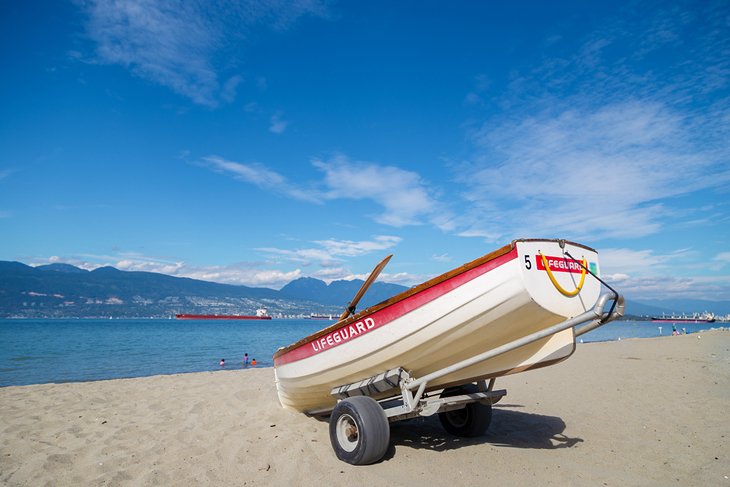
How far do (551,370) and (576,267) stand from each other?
35.0ft

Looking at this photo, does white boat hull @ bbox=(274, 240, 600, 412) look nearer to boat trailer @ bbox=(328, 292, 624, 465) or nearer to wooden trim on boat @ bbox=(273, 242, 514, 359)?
wooden trim on boat @ bbox=(273, 242, 514, 359)

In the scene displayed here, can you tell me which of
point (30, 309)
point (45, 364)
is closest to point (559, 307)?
point (45, 364)

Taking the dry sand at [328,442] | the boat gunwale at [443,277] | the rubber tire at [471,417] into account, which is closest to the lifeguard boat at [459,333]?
the boat gunwale at [443,277]

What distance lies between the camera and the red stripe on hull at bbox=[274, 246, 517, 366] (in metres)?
4.41

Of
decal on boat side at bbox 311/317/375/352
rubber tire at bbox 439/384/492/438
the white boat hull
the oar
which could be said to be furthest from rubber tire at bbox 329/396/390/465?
rubber tire at bbox 439/384/492/438

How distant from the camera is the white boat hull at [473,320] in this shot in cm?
430

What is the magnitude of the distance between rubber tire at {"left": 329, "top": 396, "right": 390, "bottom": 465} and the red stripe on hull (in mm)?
818

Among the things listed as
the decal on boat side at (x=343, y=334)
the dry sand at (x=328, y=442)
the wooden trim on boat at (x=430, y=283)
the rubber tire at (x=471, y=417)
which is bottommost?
the dry sand at (x=328, y=442)

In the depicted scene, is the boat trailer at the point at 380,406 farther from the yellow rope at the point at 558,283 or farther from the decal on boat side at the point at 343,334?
the decal on boat side at the point at 343,334

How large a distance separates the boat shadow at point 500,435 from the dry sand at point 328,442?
0.02 meters

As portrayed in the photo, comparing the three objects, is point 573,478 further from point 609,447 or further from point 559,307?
point 559,307

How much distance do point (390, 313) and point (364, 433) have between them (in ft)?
4.54

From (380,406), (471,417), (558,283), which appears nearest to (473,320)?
(558,283)

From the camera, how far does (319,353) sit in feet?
19.5
